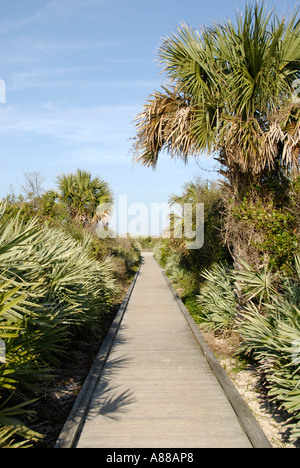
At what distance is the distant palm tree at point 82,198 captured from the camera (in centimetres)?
1612

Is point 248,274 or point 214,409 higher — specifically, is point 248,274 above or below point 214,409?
above

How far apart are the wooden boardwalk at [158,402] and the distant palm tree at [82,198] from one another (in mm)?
9916

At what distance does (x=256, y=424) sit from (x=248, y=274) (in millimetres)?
2264

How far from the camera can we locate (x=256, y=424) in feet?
11.5

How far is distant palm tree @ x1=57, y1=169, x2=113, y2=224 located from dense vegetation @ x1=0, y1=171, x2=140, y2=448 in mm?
3823

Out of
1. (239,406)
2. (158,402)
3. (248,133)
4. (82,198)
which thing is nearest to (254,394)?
(239,406)

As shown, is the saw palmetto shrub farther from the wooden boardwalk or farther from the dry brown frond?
the dry brown frond

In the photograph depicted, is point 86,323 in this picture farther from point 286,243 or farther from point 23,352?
point 286,243

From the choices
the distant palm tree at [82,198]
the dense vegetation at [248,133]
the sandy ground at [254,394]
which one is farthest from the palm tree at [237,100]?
the distant palm tree at [82,198]

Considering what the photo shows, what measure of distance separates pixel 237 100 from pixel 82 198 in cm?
1161

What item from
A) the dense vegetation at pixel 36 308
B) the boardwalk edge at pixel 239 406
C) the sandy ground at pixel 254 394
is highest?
the dense vegetation at pixel 36 308

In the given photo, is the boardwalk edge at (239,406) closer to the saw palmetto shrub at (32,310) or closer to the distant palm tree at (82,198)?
the saw palmetto shrub at (32,310)
